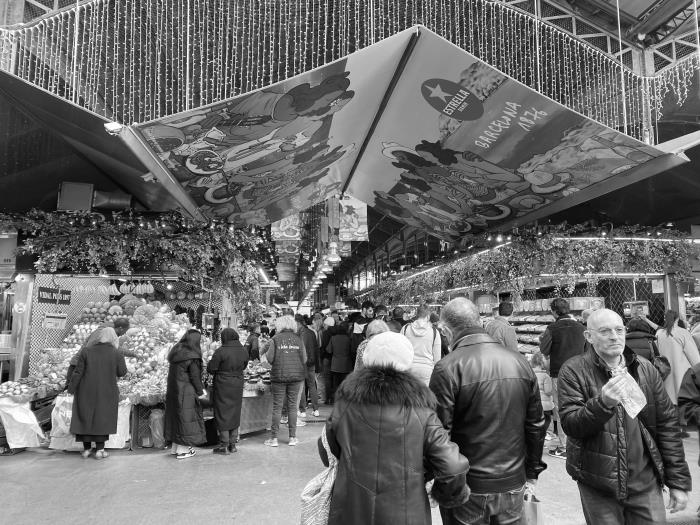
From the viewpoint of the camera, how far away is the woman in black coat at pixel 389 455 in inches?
79.7

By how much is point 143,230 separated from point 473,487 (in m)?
7.09

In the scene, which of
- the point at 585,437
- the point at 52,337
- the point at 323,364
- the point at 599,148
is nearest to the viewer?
the point at 585,437

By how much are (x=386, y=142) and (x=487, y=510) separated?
714 cm

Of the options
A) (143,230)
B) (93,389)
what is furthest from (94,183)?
(93,389)

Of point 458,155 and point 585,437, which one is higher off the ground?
point 458,155

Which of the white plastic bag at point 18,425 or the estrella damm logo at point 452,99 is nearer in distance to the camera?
the white plastic bag at point 18,425

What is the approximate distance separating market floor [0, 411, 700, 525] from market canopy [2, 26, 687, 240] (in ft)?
11.1

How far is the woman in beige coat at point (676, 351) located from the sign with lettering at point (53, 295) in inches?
366

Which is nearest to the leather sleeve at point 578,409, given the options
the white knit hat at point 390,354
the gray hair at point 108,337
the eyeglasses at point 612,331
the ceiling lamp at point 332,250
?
the eyeglasses at point 612,331

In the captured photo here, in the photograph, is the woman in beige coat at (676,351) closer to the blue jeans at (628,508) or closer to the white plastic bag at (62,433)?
the blue jeans at (628,508)

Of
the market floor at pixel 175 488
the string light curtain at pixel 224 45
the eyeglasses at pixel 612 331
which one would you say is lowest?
the market floor at pixel 175 488

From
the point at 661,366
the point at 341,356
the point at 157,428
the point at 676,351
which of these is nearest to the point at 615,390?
the point at 661,366

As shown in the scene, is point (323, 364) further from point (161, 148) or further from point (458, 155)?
point (161, 148)

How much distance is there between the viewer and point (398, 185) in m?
10.8
